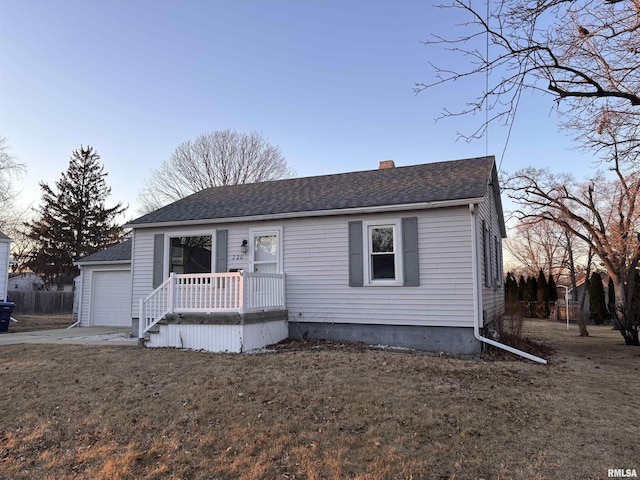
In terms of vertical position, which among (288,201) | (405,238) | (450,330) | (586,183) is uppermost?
(586,183)

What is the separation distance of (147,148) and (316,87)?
8628mm

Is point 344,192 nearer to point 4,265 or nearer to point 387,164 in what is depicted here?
point 387,164

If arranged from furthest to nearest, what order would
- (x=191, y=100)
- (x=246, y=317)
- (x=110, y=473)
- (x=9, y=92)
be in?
1. (x=191, y=100)
2. (x=9, y=92)
3. (x=246, y=317)
4. (x=110, y=473)

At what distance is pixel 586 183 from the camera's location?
20438 millimetres

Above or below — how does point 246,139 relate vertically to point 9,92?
above

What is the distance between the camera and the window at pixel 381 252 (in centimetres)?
938

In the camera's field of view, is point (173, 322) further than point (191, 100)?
No

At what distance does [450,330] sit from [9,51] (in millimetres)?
14171

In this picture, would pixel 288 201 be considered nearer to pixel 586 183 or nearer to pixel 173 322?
pixel 173 322

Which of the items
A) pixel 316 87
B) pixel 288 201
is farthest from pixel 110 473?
pixel 316 87

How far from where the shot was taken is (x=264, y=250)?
1078 centimetres

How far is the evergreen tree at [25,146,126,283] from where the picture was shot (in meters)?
33.3

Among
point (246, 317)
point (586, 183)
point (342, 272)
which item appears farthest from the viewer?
point (586, 183)

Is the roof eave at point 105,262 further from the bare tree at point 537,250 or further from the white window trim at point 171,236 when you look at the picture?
the bare tree at point 537,250
